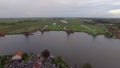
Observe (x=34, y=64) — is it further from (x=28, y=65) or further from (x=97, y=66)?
(x=97, y=66)

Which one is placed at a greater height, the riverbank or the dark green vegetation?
the riverbank

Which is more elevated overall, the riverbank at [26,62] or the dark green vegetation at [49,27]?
the riverbank at [26,62]

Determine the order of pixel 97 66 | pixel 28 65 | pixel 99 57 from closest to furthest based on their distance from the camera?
pixel 28 65
pixel 97 66
pixel 99 57

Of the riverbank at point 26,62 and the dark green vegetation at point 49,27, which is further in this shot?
the dark green vegetation at point 49,27

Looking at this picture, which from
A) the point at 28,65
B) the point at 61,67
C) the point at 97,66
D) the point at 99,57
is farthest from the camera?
the point at 99,57

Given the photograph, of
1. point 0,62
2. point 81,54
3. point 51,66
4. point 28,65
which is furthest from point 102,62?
point 0,62

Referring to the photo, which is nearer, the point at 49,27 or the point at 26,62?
the point at 26,62

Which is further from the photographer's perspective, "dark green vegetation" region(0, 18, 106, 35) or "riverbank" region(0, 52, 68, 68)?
"dark green vegetation" region(0, 18, 106, 35)

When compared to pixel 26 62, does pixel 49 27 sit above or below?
below

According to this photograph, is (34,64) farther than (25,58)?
No

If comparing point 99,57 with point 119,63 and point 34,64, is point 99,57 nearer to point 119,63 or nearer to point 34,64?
point 119,63
